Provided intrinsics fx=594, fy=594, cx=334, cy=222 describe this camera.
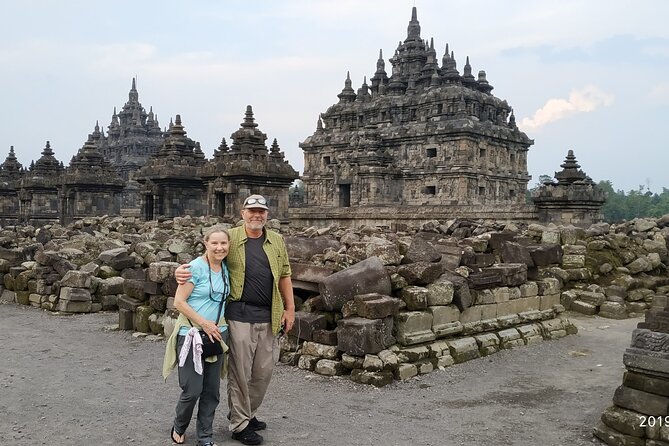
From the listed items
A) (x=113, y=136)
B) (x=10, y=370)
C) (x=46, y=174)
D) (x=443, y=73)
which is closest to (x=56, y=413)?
(x=10, y=370)

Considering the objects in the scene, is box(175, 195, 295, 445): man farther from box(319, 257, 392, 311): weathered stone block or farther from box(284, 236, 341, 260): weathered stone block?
box(284, 236, 341, 260): weathered stone block

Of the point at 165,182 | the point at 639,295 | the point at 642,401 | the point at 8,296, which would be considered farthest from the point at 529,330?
the point at 165,182

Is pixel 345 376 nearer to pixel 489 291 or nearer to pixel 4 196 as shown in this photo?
pixel 489 291

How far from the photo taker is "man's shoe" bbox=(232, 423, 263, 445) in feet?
14.8

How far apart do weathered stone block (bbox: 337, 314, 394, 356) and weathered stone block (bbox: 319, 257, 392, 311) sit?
0.27 meters

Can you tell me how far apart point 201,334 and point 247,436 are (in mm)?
909

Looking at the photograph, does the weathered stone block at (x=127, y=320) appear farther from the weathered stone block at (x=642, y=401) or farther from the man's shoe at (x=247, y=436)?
the weathered stone block at (x=642, y=401)

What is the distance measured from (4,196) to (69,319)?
27.3 m

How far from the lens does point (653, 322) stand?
467cm

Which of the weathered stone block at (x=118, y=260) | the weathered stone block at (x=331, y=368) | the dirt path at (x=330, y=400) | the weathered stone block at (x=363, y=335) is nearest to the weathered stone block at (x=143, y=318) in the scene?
the dirt path at (x=330, y=400)

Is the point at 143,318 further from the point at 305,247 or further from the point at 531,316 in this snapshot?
the point at 531,316

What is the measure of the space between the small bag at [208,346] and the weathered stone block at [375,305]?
2.47 m

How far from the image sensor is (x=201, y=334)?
429 cm

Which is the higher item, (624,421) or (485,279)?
(485,279)
